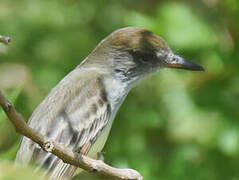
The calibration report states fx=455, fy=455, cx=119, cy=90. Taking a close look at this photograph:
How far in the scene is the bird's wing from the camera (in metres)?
3.63

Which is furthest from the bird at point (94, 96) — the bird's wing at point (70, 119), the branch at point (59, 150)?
the branch at point (59, 150)

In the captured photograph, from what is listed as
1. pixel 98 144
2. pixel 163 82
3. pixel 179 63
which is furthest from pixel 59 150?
pixel 163 82

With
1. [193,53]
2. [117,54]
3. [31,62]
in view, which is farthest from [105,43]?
[31,62]

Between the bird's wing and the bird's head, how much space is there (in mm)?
272

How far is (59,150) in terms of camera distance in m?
2.12

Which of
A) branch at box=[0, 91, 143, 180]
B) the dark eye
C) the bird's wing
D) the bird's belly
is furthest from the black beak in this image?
branch at box=[0, 91, 143, 180]

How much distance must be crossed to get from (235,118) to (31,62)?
9.27ft

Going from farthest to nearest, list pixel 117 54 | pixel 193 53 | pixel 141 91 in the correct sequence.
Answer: pixel 141 91 < pixel 193 53 < pixel 117 54

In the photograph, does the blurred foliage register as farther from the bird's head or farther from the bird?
the bird's head

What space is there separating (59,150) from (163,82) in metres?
3.59

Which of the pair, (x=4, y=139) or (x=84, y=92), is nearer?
(x=84, y=92)

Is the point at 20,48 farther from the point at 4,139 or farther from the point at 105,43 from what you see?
the point at 105,43

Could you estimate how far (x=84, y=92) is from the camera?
13.3 ft

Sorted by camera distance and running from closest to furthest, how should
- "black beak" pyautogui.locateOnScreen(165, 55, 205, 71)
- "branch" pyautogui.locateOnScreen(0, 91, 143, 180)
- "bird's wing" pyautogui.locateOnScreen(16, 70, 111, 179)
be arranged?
"branch" pyautogui.locateOnScreen(0, 91, 143, 180) → "bird's wing" pyautogui.locateOnScreen(16, 70, 111, 179) → "black beak" pyautogui.locateOnScreen(165, 55, 205, 71)
